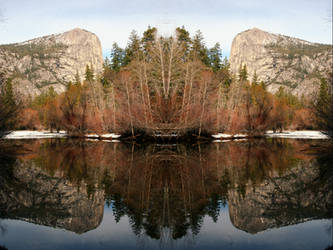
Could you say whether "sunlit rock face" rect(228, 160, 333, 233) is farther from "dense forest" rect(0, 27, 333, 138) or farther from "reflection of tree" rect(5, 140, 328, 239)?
"dense forest" rect(0, 27, 333, 138)

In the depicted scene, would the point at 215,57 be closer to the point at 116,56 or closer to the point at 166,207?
the point at 116,56

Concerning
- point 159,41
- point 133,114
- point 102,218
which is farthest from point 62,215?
point 133,114

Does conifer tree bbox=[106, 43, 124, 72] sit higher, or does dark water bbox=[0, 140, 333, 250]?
conifer tree bbox=[106, 43, 124, 72]

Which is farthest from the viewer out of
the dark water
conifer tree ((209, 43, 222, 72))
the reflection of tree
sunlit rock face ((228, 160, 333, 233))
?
conifer tree ((209, 43, 222, 72))

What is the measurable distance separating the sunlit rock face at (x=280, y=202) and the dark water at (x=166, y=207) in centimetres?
A: 3

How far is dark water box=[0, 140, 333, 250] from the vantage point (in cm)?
802

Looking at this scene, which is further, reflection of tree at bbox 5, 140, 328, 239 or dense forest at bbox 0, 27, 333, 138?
dense forest at bbox 0, 27, 333, 138

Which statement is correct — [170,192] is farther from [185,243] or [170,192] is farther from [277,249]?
[277,249]

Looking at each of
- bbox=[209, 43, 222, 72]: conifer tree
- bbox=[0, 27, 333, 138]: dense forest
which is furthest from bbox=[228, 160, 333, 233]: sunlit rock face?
bbox=[209, 43, 222, 72]: conifer tree

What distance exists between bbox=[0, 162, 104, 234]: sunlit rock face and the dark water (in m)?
0.03

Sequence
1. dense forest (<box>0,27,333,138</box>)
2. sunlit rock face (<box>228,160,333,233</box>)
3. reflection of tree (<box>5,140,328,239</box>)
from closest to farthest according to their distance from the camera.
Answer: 1. reflection of tree (<box>5,140,328,239</box>)
2. sunlit rock face (<box>228,160,333,233</box>)
3. dense forest (<box>0,27,333,138</box>)

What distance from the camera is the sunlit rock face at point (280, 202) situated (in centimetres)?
943

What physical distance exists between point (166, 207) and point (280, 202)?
3.67 m

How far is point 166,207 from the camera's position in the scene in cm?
1030
